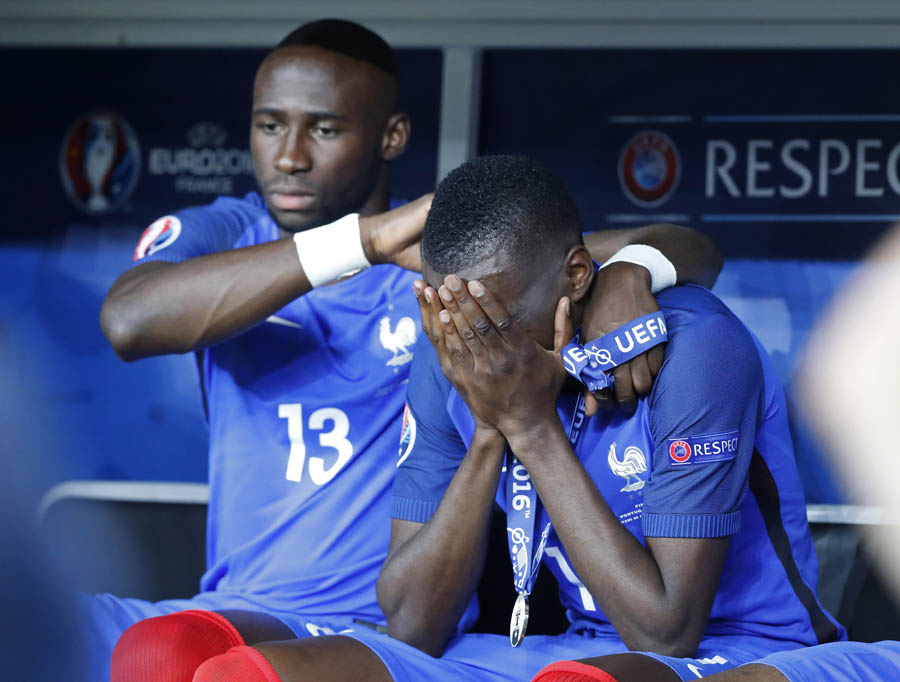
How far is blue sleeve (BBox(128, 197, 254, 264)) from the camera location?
1937 mm

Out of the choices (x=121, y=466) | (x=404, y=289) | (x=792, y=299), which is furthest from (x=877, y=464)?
(x=121, y=466)

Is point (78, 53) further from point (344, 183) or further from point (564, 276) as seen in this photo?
point (564, 276)

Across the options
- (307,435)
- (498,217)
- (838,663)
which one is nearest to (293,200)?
(307,435)

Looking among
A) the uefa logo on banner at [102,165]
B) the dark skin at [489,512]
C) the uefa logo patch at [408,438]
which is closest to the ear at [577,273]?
the dark skin at [489,512]

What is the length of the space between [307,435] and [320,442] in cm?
3

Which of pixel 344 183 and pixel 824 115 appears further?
pixel 824 115

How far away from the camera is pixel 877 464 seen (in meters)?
2.54

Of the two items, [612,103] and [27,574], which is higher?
[612,103]

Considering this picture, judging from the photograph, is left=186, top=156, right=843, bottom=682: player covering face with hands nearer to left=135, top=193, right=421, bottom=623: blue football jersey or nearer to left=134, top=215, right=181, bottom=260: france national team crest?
left=135, top=193, right=421, bottom=623: blue football jersey

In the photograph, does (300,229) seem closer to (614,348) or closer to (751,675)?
(614,348)

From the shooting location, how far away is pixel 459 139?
9.04ft

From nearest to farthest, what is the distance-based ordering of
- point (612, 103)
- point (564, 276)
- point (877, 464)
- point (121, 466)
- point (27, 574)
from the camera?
point (27, 574) < point (564, 276) < point (877, 464) < point (612, 103) < point (121, 466)

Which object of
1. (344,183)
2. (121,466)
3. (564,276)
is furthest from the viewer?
(121,466)

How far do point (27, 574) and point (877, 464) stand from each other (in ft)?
6.14
